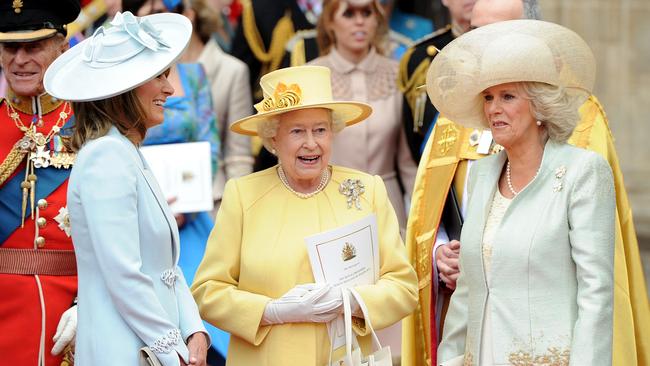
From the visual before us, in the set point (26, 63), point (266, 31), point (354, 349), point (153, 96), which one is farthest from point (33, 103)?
point (266, 31)

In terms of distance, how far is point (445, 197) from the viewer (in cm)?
636

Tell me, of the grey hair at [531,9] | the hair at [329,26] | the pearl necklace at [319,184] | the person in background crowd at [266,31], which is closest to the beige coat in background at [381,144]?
the hair at [329,26]

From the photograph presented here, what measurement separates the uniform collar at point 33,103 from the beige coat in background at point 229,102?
2571 mm

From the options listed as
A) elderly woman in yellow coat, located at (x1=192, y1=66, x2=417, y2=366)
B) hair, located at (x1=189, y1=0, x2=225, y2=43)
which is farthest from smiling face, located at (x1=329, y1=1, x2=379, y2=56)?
elderly woman in yellow coat, located at (x1=192, y1=66, x2=417, y2=366)

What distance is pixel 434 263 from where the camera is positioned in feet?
20.7

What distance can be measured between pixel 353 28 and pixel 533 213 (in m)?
3.36

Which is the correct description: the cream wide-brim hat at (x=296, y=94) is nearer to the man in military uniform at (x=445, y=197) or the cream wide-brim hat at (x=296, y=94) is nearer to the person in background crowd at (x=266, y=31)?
the man in military uniform at (x=445, y=197)

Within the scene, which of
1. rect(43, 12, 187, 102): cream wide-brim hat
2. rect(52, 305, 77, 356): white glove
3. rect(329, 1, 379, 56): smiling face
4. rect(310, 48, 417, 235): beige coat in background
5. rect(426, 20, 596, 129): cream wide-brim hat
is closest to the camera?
rect(43, 12, 187, 102): cream wide-brim hat

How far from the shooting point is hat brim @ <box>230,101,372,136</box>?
18.6 ft

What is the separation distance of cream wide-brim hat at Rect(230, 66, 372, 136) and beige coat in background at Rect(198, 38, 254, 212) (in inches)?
106

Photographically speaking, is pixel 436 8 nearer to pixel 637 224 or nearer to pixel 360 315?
pixel 637 224

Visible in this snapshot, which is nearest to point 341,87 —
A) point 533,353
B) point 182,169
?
point 182,169

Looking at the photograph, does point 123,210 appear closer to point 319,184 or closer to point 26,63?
point 319,184

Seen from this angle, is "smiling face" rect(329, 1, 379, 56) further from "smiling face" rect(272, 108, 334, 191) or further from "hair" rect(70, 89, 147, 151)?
"hair" rect(70, 89, 147, 151)
